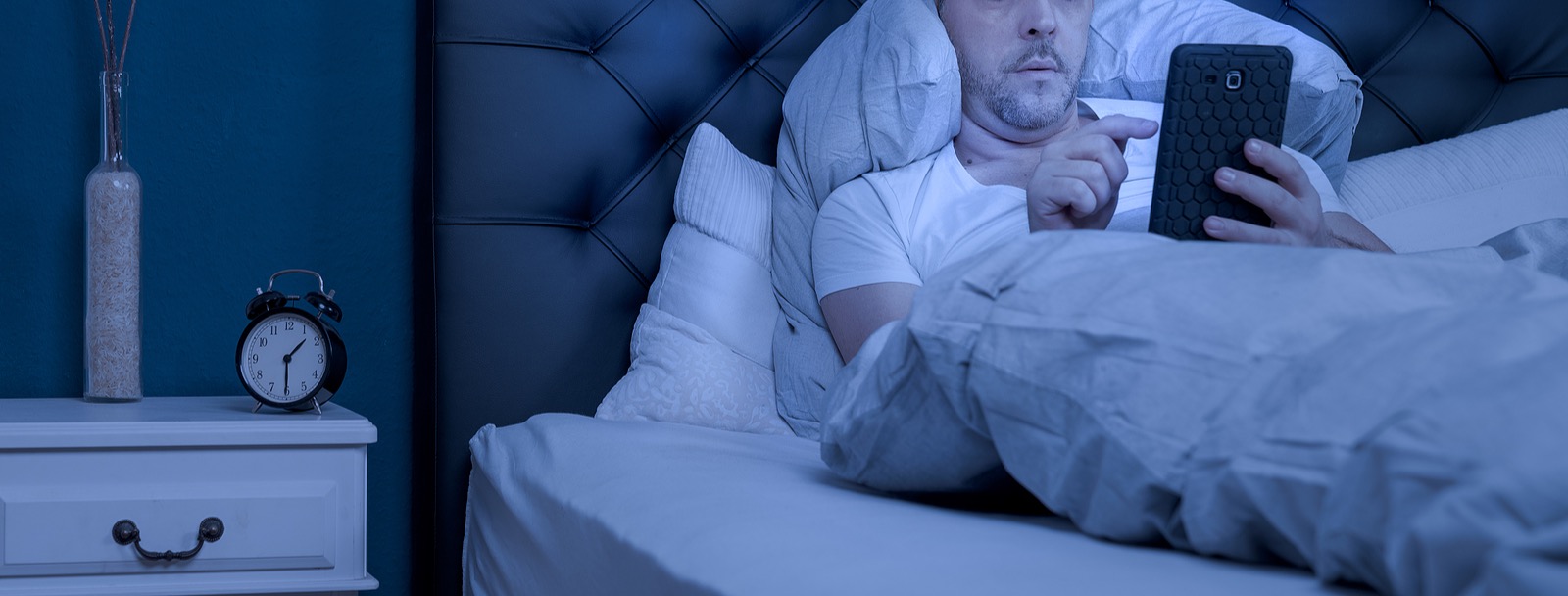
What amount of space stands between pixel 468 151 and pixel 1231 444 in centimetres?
109

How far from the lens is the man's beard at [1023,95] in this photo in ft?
4.57

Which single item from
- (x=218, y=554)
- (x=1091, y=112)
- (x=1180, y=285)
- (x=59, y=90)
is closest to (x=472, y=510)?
(x=218, y=554)

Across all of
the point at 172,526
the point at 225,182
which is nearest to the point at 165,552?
the point at 172,526

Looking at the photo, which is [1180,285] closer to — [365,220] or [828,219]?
[828,219]

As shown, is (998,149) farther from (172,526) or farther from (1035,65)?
(172,526)

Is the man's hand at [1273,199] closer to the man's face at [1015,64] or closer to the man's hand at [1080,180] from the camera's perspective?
the man's hand at [1080,180]

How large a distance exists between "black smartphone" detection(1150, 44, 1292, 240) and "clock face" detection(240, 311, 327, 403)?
835mm

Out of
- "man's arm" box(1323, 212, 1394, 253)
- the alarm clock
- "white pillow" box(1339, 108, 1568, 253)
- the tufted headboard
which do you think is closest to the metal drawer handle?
the alarm clock

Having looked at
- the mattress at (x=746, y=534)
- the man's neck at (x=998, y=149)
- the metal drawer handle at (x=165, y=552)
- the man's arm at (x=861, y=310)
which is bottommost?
the metal drawer handle at (x=165, y=552)

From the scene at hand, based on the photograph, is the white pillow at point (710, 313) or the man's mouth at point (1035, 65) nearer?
the white pillow at point (710, 313)

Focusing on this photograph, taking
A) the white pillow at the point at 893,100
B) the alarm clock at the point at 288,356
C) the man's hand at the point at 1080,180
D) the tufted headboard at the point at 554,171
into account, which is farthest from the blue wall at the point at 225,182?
the man's hand at the point at 1080,180

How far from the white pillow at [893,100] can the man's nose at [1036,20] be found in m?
0.11

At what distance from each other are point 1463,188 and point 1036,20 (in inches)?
21.6

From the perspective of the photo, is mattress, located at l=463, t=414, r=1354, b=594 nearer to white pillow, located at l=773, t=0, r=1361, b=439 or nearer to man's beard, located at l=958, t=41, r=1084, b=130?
white pillow, located at l=773, t=0, r=1361, b=439
